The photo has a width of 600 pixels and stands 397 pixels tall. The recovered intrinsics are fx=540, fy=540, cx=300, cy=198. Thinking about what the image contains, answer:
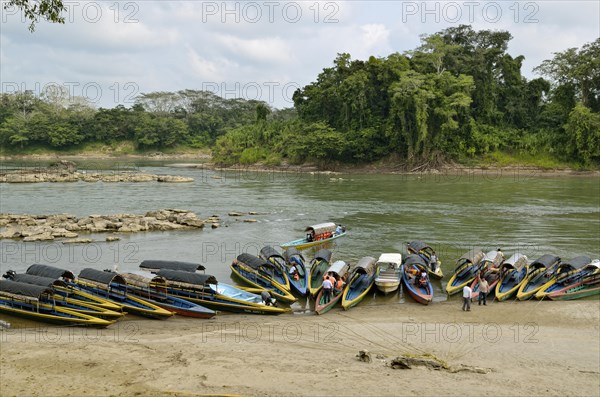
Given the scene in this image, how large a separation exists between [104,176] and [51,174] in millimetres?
7556

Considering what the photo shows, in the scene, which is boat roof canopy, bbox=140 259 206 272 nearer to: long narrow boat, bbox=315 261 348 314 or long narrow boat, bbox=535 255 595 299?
long narrow boat, bbox=315 261 348 314

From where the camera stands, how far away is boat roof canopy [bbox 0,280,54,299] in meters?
18.7

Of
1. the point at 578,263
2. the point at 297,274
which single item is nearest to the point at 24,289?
the point at 297,274

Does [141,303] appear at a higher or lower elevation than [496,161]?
lower

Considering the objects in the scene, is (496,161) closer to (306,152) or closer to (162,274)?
(306,152)

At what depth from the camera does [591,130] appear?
75.5 meters

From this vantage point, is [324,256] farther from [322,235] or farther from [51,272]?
[51,272]

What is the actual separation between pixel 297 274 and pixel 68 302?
915cm

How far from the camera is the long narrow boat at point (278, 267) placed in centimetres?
2292

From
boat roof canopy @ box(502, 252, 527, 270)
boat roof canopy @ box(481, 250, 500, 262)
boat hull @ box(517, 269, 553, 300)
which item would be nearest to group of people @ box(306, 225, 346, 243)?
boat roof canopy @ box(481, 250, 500, 262)

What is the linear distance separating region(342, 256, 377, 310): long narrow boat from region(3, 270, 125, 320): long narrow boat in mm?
8399

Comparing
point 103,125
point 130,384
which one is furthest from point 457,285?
point 103,125

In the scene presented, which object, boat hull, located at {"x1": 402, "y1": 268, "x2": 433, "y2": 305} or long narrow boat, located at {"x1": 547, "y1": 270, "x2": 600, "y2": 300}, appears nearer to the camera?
boat hull, located at {"x1": 402, "y1": 268, "x2": 433, "y2": 305}

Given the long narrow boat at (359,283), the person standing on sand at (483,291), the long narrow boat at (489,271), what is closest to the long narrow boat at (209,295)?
the long narrow boat at (359,283)
